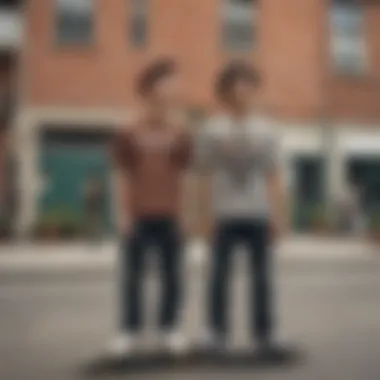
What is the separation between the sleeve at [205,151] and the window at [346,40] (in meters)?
0.17

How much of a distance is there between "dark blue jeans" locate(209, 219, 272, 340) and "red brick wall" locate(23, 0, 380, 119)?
0.88ft

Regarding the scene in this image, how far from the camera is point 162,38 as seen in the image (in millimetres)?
421

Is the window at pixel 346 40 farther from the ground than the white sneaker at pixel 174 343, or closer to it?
farther from the ground

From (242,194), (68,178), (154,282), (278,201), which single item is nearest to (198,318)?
(154,282)

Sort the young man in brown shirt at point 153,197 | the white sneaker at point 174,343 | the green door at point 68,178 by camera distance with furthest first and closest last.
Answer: the white sneaker at point 174,343 < the young man in brown shirt at point 153,197 < the green door at point 68,178

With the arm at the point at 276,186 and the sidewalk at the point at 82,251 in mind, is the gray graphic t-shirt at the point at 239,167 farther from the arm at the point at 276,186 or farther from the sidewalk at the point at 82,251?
the sidewalk at the point at 82,251

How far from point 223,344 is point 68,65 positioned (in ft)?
1.11

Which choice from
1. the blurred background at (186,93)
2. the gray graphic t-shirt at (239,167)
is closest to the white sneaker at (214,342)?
the gray graphic t-shirt at (239,167)

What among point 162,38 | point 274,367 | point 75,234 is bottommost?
point 274,367

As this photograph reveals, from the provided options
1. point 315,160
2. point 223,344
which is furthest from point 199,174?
point 315,160

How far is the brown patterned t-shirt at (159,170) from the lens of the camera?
60 cm

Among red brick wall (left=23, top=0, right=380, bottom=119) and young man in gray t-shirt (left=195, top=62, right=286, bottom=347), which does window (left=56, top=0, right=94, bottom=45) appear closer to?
red brick wall (left=23, top=0, right=380, bottom=119)

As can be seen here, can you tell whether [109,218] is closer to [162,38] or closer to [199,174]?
[162,38]

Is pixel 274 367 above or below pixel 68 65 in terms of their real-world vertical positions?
below
